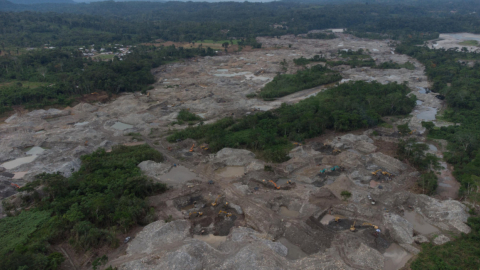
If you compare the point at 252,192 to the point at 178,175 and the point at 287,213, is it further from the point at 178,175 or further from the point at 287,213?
the point at 178,175

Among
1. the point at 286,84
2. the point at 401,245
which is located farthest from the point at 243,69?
the point at 401,245

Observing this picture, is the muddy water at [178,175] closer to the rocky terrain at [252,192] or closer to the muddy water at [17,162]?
the rocky terrain at [252,192]

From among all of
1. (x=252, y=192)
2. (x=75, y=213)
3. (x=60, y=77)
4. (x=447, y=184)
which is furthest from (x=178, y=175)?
(x=60, y=77)

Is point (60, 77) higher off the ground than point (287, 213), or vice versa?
point (60, 77)

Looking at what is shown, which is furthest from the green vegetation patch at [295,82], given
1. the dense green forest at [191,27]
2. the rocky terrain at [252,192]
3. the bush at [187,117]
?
the dense green forest at [191,27]

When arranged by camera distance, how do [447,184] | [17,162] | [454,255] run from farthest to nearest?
[17,162] → [447,184] → [454,255]

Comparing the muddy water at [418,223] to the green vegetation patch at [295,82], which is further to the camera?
the green vegetation patch at [295,82]

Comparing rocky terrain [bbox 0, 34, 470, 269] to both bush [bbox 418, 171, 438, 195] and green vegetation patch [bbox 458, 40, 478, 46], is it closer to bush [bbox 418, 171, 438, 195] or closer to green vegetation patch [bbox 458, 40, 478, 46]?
bush [bbox 418, 171, 438, 195]
